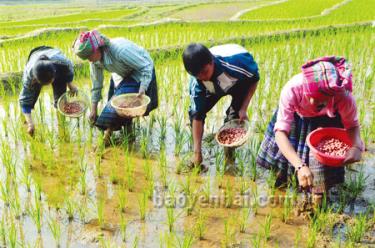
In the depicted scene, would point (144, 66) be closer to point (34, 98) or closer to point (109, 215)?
point (34, 98)

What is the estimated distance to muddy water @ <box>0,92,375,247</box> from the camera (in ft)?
7.44

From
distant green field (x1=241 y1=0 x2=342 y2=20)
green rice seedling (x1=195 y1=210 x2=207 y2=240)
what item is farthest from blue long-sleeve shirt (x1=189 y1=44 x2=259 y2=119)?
distant green field (x1=241 y1=0 x2=342 y2=20)

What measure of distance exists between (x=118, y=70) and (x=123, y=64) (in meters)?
0.09

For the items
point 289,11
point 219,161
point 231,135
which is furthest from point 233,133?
point 289,11

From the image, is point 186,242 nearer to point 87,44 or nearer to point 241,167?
point 241,167

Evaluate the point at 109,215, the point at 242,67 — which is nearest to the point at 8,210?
the point at 109,215

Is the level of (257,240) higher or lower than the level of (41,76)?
lower

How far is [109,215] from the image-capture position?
2.46 meters

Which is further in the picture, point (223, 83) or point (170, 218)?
point (223, 83)

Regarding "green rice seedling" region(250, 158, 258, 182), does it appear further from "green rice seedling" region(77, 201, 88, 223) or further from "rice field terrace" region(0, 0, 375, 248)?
"green rice seedling" region(77, 201, 88, 223)

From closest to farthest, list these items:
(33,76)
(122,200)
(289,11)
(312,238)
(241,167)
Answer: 1. (312,238)
2. (122,200)
3. (241,167)
4. (33,76)
5. (289,11)

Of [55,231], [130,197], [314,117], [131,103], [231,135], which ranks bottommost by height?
[130,197]

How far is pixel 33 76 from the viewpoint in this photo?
10.3 ft

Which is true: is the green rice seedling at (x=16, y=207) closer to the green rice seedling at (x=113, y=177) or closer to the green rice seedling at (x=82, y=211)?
the green rice seedling at (x=82, y=211)
